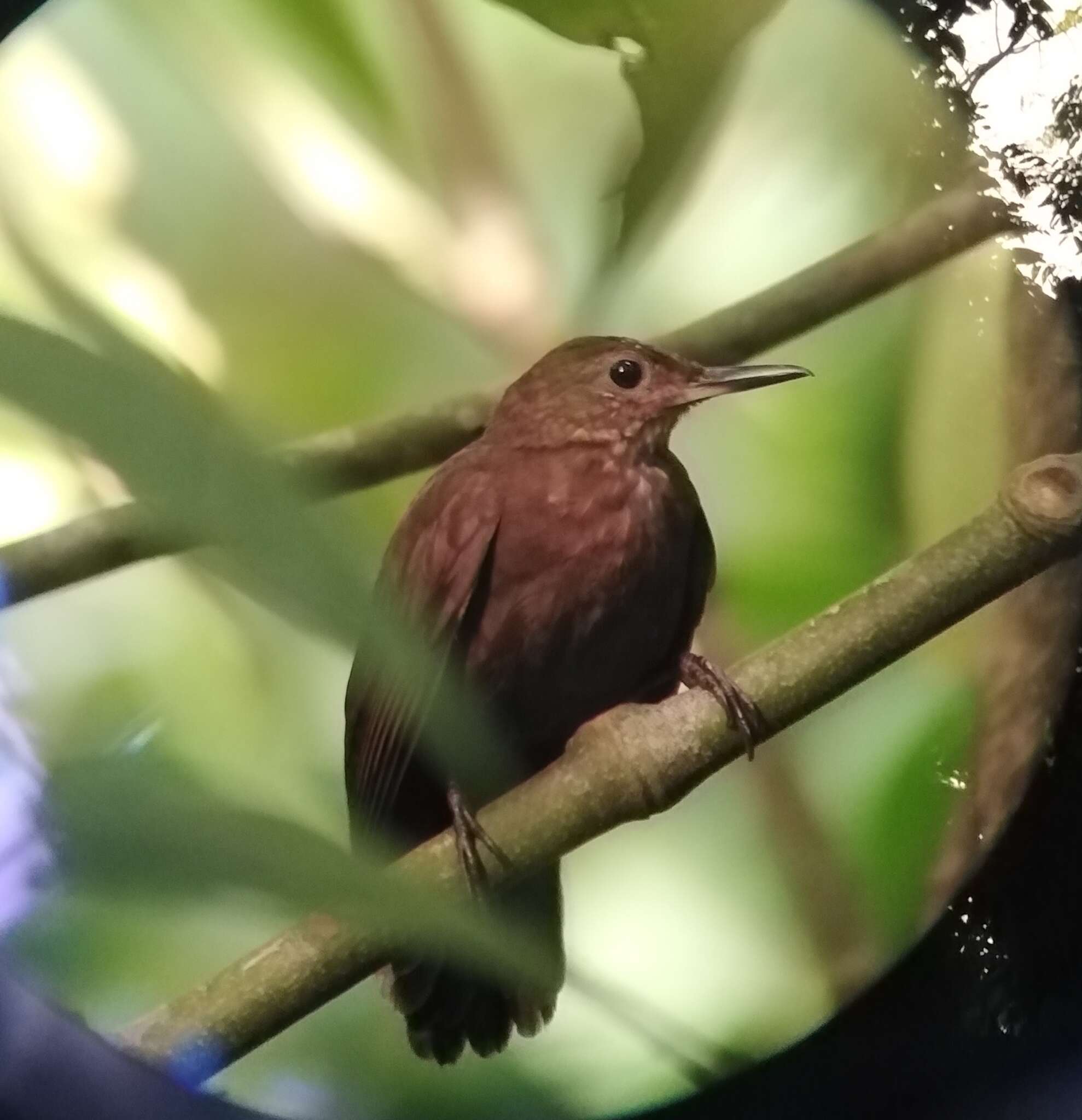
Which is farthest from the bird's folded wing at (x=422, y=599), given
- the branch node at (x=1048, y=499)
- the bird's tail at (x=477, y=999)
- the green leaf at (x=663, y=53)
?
the branch node at (x=1048, y=499)

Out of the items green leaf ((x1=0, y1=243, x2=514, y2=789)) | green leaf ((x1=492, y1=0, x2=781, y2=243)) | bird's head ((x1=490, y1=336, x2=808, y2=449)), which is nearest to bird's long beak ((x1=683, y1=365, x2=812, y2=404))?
bird's head ((x1=490, y1=336, x2=808, y2=449))

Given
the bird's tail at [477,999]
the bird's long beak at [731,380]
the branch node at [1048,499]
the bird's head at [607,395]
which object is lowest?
the bird's tail at [477,999]

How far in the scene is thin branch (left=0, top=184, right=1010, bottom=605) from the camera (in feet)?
2.39

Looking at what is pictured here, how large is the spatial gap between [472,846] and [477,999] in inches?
5.2

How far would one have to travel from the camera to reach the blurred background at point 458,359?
74 cm

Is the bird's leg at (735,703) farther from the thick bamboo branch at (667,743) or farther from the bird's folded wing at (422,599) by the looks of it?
the bird's folded wing at (422,599)

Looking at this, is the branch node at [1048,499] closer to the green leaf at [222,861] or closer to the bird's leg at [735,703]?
the bird's leg at [735,703]

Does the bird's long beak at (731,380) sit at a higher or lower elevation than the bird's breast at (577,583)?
higher

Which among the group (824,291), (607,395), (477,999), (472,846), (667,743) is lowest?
(477,999)

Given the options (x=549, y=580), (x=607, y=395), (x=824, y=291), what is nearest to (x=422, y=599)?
(x=549, y=580)

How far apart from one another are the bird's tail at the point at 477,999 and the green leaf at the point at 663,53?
1.49 ft

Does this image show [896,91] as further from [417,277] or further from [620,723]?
[620,723]

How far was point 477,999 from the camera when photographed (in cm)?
76

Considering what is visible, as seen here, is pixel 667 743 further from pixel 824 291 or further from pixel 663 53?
pixel 663 53
